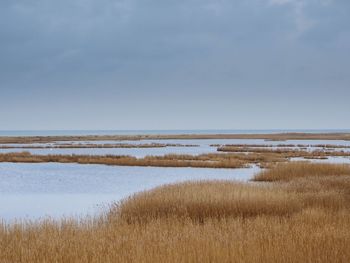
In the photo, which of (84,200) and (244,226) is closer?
(244,226)

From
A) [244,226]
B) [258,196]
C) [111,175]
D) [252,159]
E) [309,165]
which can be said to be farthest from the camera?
[252,159]

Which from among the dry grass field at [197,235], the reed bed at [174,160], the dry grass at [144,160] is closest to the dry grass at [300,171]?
the dry grass field at [197,235]

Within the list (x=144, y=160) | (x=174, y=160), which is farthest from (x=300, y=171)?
(x=144, y=160)

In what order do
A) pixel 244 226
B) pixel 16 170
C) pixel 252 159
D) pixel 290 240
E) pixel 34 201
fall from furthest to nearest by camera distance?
1. pixel 252 159
2. pixel 16 170
3. pixel 34 201
4. pixel 244 226
5. pixel 290 240

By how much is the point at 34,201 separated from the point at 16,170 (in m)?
16.9

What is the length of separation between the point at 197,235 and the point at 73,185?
18.4 meters

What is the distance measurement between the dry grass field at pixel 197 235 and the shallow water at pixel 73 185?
3588 millimetres

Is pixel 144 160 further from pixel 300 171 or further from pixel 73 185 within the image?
pixel 300 171

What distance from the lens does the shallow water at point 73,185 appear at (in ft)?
64.4

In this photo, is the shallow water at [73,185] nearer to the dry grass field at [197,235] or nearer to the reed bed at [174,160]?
the reed bed at [174,160]

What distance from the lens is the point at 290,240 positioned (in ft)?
31.8

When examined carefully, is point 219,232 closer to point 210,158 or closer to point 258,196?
point 258,196

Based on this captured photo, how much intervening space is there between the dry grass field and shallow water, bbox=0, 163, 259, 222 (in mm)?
3588

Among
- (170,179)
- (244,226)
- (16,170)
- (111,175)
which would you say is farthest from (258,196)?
(16,170)
